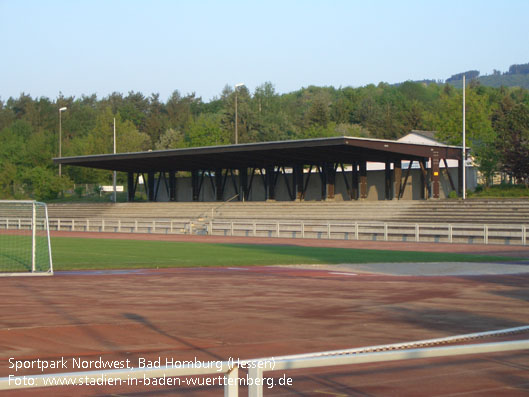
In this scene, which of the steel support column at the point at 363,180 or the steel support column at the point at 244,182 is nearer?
the steel support column at the point at 363,180

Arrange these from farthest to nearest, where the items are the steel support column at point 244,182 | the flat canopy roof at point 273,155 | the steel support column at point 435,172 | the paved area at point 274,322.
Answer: the steel support column at point 244,182
the steel support column at point 435,172
the flat canopy roof at point 273,155
the paved area at point 274,322

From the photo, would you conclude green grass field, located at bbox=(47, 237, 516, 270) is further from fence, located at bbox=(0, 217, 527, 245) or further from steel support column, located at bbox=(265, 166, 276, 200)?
steel support column, located at bbox=(265, 166, 276, 200)

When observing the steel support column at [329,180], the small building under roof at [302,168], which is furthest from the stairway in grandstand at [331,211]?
the steel support column at [329,180]

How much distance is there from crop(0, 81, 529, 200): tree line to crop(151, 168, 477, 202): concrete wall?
5744 mm

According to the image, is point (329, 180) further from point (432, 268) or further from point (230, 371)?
point (230, 371)

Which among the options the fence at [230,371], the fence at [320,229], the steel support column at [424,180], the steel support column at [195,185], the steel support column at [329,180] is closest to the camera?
the fence at [230,371]

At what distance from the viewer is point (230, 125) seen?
116 m

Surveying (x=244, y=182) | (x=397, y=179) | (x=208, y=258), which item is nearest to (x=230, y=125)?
(x=244, y=182)

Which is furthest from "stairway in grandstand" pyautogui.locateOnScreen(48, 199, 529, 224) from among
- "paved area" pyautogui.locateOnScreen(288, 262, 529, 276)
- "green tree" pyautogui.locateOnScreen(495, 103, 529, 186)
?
"paved area" pyautogui.locateOnScreen(288, 262, 529, 276)

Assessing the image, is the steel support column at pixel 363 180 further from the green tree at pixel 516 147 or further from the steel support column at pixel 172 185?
the steel support column at pixel 172 185

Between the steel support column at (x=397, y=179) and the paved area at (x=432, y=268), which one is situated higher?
the steel support column at (x=397, y=179)

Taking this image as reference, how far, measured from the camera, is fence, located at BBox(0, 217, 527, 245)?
3853 cm

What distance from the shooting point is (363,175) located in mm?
58031

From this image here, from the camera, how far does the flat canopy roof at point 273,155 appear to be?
165 ft
